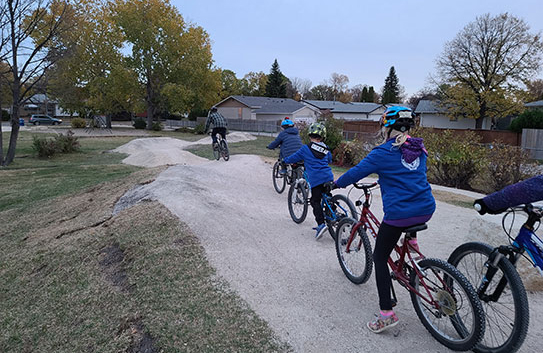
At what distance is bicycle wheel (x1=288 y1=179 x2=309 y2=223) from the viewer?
629 cm

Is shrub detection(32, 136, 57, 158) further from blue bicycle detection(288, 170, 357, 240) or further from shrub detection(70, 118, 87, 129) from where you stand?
shrub detection(70, 118, 87, 129)

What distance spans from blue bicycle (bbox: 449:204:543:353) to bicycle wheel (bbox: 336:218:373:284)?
892 mm

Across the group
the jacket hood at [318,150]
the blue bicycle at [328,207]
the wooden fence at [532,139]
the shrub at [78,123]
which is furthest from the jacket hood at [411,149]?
the shrub at [78,123]

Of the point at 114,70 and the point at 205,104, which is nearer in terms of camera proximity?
the point at 114,70

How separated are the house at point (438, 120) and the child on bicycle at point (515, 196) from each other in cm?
4445

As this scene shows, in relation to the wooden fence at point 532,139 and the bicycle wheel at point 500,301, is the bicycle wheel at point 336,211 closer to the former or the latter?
the bicycle wheel at point 500,301

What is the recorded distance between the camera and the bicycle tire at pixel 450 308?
2801 millimetres

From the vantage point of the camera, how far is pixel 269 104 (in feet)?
189

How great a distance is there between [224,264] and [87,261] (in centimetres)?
201

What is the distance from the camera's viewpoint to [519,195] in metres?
2.59

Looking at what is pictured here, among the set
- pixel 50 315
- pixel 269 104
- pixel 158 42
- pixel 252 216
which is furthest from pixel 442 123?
pixel 50 315

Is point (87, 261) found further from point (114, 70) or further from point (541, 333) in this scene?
point (114, 70)

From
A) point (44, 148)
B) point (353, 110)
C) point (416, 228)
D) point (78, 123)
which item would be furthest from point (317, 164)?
point (353, 110)

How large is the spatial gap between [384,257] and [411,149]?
0.94 m
